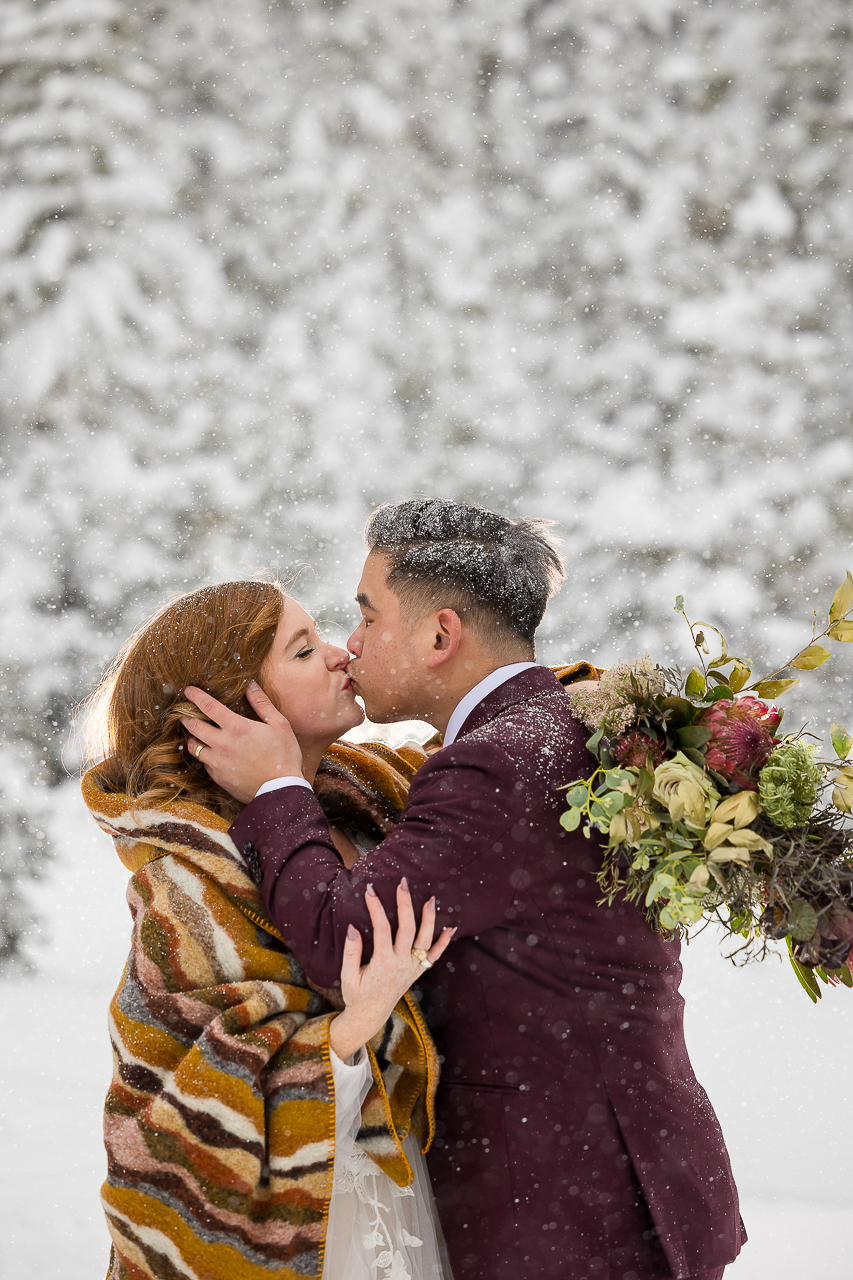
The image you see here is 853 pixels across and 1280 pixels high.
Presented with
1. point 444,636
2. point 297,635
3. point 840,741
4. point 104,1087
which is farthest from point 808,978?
point 104,1087

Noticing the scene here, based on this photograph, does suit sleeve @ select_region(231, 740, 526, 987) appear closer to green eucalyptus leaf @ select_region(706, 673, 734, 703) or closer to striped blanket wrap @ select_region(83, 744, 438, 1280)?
striped blanket wrap @ select_region(83, 744, 438, 1280)

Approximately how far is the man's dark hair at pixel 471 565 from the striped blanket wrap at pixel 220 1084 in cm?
59

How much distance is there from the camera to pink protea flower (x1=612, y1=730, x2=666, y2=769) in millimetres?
1519

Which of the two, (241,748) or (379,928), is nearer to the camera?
(379,928)

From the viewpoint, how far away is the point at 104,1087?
3.88m

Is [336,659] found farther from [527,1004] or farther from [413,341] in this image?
[413,341]

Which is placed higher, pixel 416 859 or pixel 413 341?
pixel 413 341

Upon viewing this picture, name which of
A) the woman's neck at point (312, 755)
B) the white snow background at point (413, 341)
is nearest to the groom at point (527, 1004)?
the woman's neck at point (312, 755)

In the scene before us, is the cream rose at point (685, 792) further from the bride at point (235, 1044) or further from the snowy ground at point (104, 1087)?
the snowy ground at point (104, 1087)

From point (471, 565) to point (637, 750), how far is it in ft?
1.75

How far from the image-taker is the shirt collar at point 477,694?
179 cm

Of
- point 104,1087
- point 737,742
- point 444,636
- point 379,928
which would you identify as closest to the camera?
point 379,928

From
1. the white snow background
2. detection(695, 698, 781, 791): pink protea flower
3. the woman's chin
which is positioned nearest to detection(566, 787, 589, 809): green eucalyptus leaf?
detection(695, 698, 781, 791): pink protea flower

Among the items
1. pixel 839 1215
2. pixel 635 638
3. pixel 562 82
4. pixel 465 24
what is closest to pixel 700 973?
pixel 839 1215
